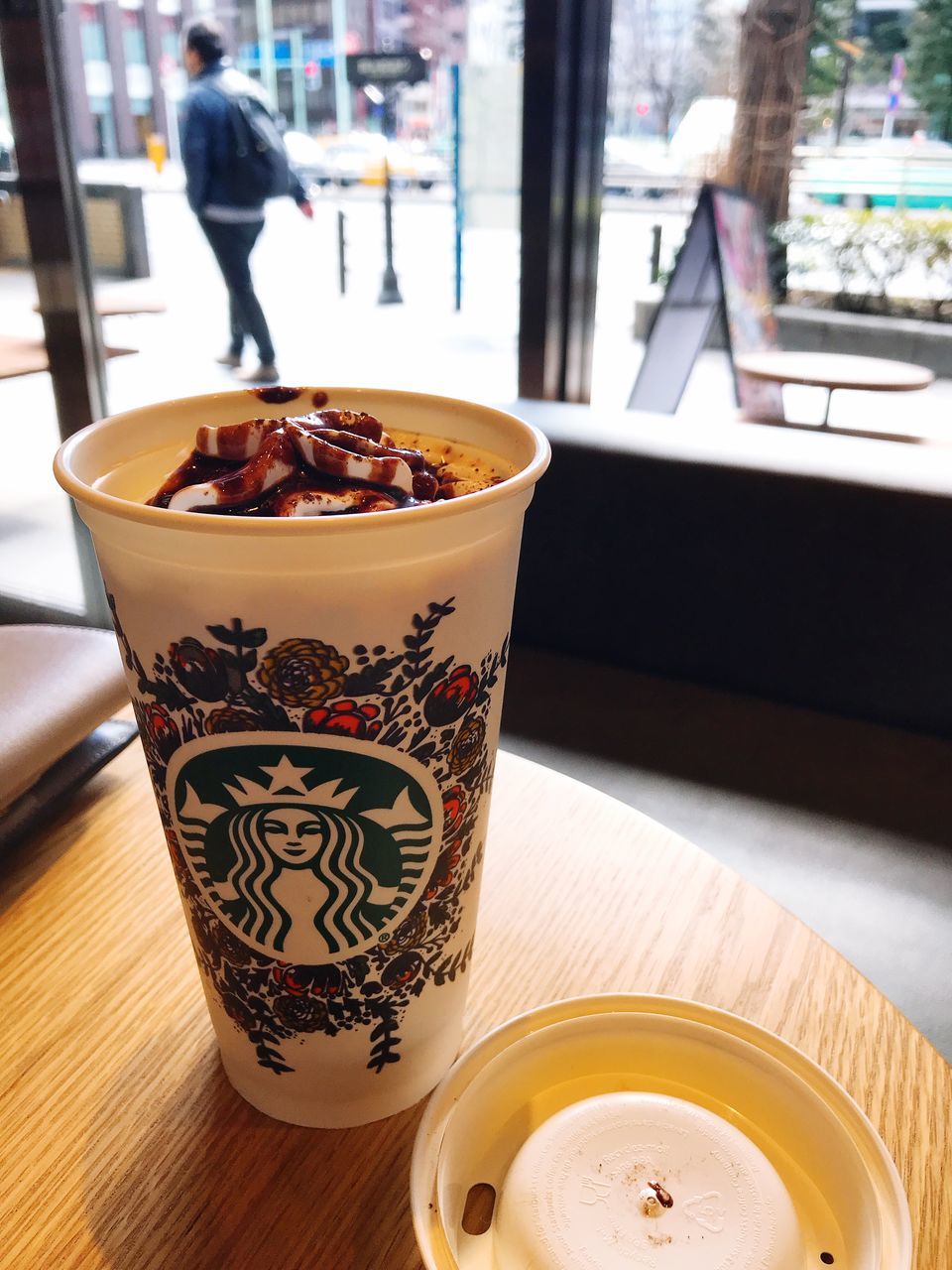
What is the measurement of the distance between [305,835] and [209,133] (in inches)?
134

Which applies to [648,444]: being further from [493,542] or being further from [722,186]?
[493,542]

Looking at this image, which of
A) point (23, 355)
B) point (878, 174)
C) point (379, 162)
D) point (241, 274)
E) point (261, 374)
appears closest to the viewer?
point (878, 174)

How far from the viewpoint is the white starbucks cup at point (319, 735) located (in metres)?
0.40

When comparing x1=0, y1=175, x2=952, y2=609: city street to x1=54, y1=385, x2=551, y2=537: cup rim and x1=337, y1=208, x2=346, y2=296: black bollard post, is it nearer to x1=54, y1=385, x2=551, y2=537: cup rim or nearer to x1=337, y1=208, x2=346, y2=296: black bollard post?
x1=337, y1=208, x2=346, y2=296: black bollard post

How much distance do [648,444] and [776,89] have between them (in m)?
1.06

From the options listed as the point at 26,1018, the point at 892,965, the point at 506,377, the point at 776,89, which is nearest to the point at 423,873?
the point at 26,1018

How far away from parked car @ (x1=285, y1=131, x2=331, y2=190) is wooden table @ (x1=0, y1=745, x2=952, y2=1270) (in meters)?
3.19

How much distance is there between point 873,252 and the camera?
2293 millimetres

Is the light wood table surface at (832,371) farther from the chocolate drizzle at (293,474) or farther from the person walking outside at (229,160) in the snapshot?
the chocolate drizzle at (293,474)

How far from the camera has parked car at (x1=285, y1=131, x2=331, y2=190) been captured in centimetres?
349

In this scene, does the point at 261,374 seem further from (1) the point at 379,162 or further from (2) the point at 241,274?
(1) the point at 379,162

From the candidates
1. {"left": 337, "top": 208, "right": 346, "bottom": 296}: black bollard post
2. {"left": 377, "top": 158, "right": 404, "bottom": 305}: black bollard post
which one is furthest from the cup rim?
{"left": 337, "top": 208, "right": 346, "bottom": 296}: black bollard post

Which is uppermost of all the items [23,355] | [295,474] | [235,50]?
[235,50]

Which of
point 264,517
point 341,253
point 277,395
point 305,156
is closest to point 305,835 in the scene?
point 264,517
